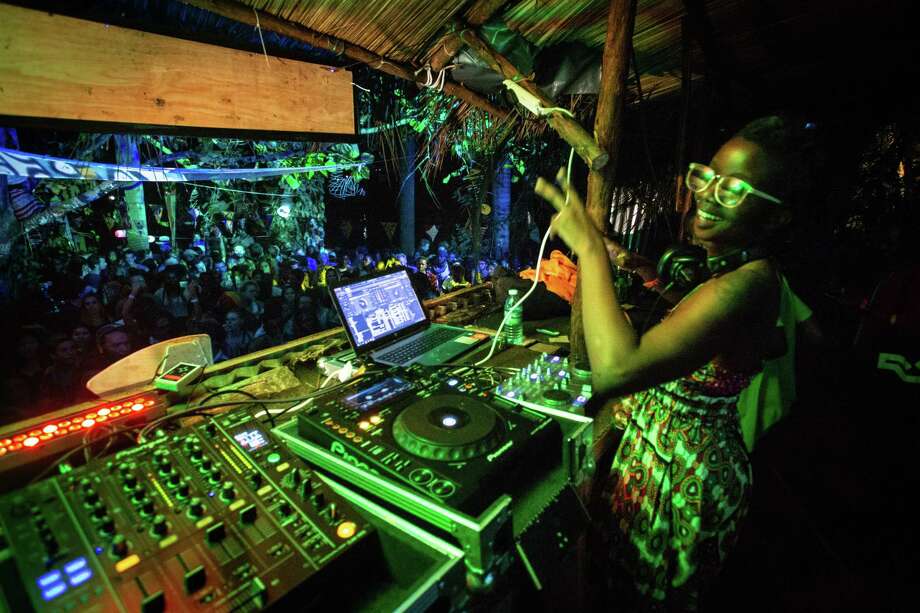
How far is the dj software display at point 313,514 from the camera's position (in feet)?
2.13

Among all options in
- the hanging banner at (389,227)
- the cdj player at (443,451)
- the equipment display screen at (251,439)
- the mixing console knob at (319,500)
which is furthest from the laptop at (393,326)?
the hanging banner at (389,227)

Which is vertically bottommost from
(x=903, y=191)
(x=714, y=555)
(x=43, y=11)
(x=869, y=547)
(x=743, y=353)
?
(x=869, y=547)

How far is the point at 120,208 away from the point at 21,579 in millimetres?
12552

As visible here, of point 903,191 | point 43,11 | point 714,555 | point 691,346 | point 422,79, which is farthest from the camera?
point 903,191

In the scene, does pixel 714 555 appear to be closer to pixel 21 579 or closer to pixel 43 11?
pixel 21 579

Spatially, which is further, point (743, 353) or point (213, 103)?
point (213, 103)

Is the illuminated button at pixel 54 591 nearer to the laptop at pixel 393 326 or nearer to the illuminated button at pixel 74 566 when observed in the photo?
the illuminated button at pixel 74 566

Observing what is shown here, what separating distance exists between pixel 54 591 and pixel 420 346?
1.70 metres

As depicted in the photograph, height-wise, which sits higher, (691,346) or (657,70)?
(657,70)

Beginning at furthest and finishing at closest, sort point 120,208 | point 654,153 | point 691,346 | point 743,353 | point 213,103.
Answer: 1. point 120,208
2. point 654,153
3. point 213,103
4. point 743,353
5. point 691,346

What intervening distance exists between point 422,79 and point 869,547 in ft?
14.4

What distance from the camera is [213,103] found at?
7.91ft

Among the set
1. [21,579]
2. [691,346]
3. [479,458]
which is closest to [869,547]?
[691,346]

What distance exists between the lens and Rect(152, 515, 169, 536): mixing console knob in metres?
0.73
